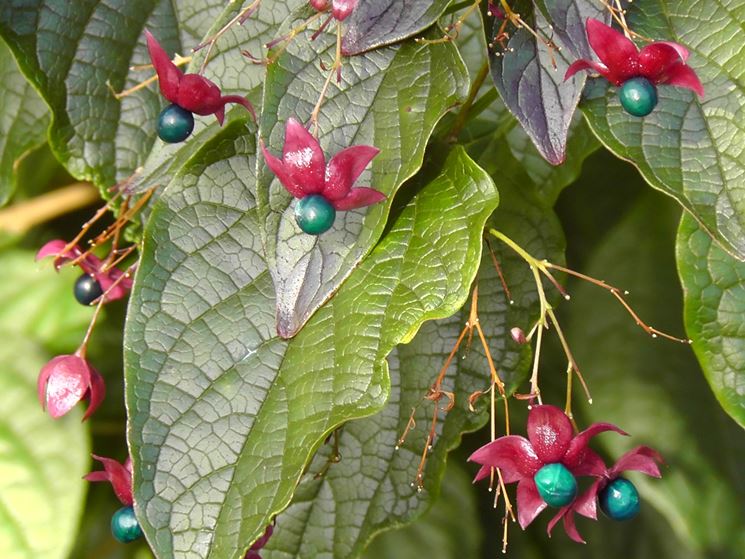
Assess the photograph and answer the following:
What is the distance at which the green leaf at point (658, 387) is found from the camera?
957mm

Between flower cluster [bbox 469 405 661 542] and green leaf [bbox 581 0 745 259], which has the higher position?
green leaf [bbox 581 0 745 259]

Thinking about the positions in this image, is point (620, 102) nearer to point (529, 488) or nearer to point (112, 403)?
point (529, 488)

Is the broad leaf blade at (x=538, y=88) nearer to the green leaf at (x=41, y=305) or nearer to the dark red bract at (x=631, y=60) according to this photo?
the dark red bract at (x=631, y=60)

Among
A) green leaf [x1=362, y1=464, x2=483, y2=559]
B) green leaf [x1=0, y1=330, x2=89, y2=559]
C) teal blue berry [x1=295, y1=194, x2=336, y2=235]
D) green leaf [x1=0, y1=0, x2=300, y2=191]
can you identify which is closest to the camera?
teal blue berry [x1=295, y1=194, x2=336, y2=235]

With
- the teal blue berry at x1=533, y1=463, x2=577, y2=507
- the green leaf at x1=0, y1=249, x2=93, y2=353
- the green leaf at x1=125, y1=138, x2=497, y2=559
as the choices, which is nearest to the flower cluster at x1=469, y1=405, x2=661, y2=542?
the teal blue berry at x1=533, y1=463, x2=577, y2=507

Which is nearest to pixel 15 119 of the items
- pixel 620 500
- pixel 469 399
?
pixel 469 399

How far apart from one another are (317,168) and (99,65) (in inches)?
12.8

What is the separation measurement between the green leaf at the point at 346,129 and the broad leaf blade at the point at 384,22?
0.07 ft

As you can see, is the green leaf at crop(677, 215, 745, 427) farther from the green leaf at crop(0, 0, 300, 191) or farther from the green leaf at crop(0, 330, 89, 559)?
the green leaf at crop(0, 330, 89, 559)

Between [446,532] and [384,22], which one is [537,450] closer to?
[384,22]

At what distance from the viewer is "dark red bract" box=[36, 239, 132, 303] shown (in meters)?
0.77

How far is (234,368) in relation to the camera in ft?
2.00

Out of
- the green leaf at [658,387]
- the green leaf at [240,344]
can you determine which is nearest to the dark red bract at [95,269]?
the green leaf at [240,344]

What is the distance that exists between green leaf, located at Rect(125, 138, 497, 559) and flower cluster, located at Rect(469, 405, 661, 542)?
0.34 ft
